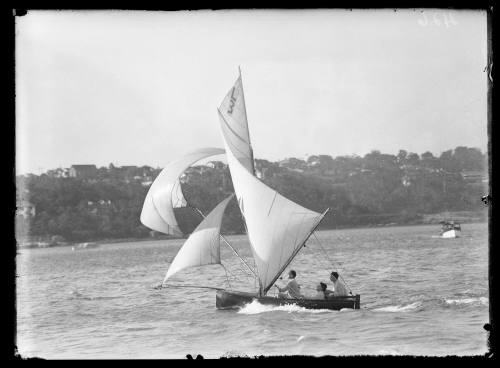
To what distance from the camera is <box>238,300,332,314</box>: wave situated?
857 inches

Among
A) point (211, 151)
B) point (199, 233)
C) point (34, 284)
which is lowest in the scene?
point (34, 284)

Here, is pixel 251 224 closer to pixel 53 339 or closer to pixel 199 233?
pixel 199 233

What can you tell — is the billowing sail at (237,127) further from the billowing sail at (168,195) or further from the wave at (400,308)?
the wave at (400,308)

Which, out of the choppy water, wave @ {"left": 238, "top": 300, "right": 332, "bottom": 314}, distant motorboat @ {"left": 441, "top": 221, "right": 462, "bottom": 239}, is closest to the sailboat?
wave @ {"left": 238, "top": 300, "right": 332, "bottom": 314}

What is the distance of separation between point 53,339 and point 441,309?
1112cm

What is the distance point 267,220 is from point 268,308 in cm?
263

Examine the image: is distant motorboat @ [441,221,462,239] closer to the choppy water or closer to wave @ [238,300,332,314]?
the choppy water

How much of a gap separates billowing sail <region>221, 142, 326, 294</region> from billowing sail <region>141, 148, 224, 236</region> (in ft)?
4.37

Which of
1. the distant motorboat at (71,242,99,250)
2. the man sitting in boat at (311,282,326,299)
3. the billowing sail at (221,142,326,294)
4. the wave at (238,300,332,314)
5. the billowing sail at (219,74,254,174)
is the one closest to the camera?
the billowing sail at (219,74,254,174)

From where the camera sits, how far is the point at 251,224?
73.6ft

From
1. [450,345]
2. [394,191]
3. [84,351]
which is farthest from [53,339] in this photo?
[394,191]

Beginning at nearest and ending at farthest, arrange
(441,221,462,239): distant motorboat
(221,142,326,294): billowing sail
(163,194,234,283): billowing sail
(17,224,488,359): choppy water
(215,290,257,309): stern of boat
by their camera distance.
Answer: (17,224,488,359): choppy water < (221,142,326,294): billowing sail < (215,290,257,309): stern of boat < (163,194,234,283): billowing sail < (441,221,462,239): distant motorboat

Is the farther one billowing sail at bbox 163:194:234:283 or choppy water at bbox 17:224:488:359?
billowing sail at bbox 163:194:234:283

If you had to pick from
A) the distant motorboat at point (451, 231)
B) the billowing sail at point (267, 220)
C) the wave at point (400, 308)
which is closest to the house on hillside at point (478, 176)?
the wave at point (400, 308)
